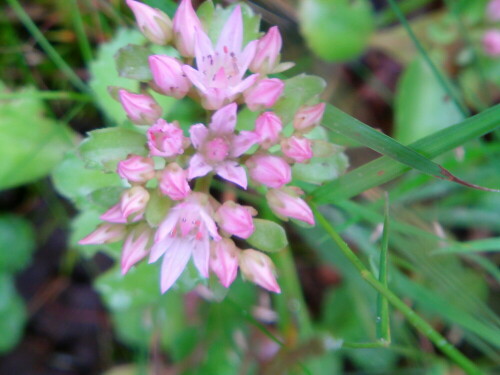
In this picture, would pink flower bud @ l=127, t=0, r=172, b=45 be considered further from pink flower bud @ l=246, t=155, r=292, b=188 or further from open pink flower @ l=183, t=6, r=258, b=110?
pink flower bud @ l=246, t=155, r=292, b=188

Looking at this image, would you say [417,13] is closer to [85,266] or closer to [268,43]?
[268,43]

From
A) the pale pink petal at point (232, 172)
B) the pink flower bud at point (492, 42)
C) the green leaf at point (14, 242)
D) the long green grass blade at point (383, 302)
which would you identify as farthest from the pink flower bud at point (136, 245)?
the pink flower bud at point (492, 42)

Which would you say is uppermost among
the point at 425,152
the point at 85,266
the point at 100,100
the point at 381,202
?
the point at 425,152

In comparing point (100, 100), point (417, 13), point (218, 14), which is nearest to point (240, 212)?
point (218, 14)

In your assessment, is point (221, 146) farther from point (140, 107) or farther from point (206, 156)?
point (140, 107)

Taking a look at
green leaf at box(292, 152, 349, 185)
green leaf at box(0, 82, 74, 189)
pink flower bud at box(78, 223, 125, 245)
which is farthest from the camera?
green leaf at box(0, 82, 74, 189)

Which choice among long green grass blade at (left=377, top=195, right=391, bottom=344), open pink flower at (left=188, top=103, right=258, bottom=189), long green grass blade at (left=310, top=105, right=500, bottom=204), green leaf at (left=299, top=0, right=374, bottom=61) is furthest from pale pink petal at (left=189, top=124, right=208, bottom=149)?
green leaf at (left=299, top=0, right=374, bottom=61)

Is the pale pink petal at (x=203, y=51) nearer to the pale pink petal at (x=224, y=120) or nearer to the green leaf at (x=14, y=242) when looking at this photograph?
the pale pink petal at (x=224, y=120)
